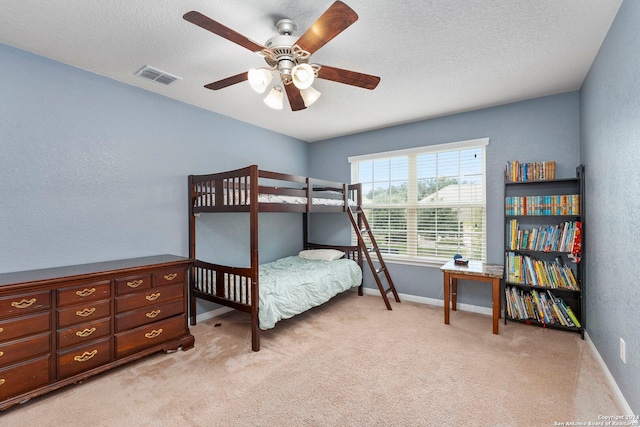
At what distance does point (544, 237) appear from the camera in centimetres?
297

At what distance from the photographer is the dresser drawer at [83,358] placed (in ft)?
6.64

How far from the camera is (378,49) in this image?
2.20 meters

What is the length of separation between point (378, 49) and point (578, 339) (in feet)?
10.4

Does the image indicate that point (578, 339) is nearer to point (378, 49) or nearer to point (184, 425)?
point (378, 49)

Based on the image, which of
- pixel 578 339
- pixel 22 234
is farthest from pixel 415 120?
pixel 22 234

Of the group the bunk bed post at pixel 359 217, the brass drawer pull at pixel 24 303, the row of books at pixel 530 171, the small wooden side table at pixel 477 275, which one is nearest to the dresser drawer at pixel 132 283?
the brass drawer pull at pixel 24 303

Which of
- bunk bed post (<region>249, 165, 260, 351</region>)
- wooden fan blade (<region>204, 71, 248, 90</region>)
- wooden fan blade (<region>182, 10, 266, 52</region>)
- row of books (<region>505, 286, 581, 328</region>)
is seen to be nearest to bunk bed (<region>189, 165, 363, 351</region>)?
bunk bed post (<region>249, 165, 260, 351</region>)

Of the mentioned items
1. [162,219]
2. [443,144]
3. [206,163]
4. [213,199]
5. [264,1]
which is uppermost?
[264,1]

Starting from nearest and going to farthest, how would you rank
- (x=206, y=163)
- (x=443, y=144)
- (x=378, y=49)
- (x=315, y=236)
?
(x=378, y=49)
(x=206, y=163)
(x=443, y=144)
(x=315, y=236)

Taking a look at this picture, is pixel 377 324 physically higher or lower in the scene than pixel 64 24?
lower

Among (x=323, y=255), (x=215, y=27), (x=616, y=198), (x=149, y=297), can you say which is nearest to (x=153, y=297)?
(x=149, y=297)

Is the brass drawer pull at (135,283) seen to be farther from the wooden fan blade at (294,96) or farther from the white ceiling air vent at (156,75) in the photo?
the wooden fan blade at (294,96)

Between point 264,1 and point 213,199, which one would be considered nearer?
point 264,1

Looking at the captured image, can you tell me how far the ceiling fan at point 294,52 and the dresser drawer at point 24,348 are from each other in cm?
208
